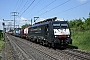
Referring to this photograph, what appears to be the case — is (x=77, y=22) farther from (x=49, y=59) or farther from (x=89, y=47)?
(x=49, y=59)

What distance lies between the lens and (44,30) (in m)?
25.0

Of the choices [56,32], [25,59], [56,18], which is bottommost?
[25,59]

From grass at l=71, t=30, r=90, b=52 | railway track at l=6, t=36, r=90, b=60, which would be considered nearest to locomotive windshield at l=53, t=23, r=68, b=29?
railway track at l=6, t=36, r=90, b=60

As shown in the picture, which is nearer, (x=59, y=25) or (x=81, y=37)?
(x=59, y=25)

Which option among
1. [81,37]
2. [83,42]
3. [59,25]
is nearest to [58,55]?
[59,25]

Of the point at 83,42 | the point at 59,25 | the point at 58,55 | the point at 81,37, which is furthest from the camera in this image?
the point at 81,37

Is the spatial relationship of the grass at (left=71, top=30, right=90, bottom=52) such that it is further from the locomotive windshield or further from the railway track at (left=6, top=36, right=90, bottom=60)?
the locomotive windshield

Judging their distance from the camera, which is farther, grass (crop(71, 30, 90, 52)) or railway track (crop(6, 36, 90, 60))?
grass (crop(71, 30, 90, 52))

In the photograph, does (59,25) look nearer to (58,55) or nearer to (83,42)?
(83,42)

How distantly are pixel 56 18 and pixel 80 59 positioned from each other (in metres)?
9.86

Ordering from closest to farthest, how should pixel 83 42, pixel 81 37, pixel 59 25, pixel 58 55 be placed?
pixel 58 55 < pixel 59 25 < pixel 83 42 < pixel 81 37

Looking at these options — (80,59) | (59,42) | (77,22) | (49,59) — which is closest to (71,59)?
(80,59)

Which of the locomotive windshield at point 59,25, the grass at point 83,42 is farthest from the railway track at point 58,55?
the locomotive windshield at point 59,25

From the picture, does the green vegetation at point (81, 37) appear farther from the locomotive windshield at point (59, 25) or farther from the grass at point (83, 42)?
the locomotive windshield at point (59, 25)
